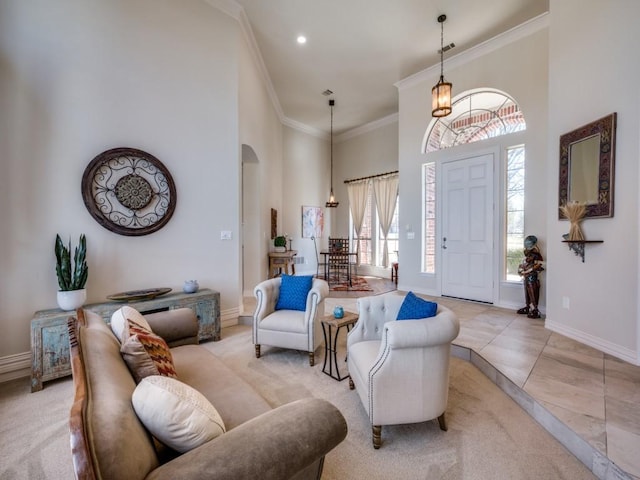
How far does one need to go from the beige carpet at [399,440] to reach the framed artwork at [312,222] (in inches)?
205

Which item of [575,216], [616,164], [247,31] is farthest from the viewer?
[247,31]

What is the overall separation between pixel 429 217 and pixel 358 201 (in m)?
2.72

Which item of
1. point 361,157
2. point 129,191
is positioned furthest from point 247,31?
point 361,157

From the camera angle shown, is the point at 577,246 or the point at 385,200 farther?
the point at 385,200

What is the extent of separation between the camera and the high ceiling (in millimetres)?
3627

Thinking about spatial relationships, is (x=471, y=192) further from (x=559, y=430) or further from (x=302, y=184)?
(x=302, y=184)

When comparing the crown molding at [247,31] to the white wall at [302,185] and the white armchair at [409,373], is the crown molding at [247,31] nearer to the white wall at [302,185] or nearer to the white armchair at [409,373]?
the white wall at [302,185]

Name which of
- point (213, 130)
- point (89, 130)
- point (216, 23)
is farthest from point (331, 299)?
point (216, 23)

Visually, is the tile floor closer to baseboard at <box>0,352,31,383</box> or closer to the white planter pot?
the white planter pot

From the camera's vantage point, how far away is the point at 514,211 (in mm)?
4234

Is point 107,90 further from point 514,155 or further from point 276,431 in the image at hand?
point 514,155

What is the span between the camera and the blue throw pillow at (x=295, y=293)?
3137mm

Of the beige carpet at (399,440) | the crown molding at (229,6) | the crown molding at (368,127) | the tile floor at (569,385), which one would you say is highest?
the crown molding at (229,6)

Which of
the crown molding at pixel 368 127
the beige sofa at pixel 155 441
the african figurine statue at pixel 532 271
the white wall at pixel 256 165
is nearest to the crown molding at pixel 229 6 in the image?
the white wall at pixel 256 165
